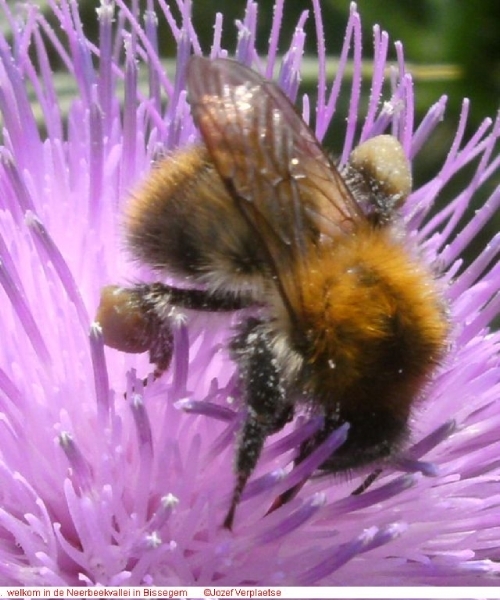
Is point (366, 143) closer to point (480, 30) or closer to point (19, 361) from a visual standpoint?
point (19, 361)

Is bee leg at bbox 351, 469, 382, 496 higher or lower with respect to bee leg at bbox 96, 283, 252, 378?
lower

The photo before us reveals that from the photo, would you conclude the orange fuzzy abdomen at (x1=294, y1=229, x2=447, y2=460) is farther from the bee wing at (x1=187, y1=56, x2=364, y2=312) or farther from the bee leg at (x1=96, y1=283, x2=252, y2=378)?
the bee leg at (x1=96, y1=283, x2=252, y2=378)

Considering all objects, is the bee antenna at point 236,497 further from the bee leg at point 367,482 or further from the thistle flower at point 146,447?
the bee leg at point 367,482

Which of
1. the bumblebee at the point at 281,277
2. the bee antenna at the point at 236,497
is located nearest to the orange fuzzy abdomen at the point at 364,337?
the bumblebee at the point at 281,277

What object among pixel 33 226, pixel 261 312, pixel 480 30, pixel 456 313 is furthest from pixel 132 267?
pixel 480 30

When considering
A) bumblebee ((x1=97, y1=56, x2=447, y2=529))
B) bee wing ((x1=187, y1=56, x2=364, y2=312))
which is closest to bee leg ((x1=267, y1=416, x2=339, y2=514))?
bumblebee ((x1=97, y1=56, x2=447, y2=529))

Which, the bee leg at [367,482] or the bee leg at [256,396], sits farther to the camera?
the bee leg at [367,482]
